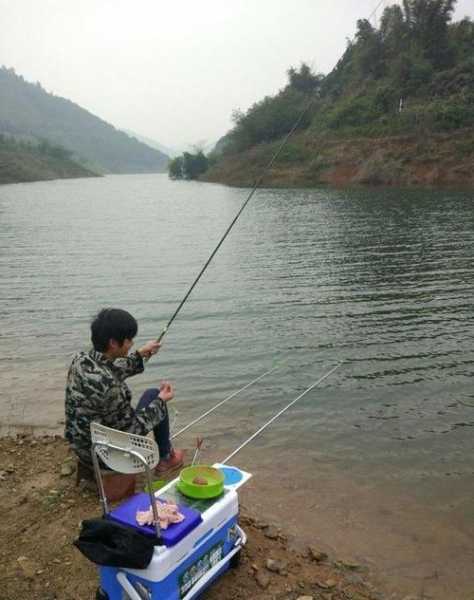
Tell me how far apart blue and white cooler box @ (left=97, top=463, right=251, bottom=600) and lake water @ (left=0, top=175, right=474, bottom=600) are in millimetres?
1402

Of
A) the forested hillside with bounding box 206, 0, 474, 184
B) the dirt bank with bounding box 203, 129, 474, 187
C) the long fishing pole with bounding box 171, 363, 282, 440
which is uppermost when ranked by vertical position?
the forested hillside with bounding box 206, 0, 474, 184

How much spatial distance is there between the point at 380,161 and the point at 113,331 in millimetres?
55118

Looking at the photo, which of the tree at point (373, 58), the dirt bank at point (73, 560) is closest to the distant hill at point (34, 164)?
the tree at point (373, 58)

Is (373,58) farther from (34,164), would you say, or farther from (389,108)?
(34,164)

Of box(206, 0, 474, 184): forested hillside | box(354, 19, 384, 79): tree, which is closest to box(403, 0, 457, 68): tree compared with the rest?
box(206, 0, 474, 184): forested hillside

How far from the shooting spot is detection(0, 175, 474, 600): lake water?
5.25 metres

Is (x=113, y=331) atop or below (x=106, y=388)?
atop

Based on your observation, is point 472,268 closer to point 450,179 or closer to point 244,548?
point 244,548

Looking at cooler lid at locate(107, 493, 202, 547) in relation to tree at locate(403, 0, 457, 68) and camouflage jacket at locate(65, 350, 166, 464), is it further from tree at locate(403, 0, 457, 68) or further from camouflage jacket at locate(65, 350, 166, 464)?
tree at locate(403, 0, 457, 68)

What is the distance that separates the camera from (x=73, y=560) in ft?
13.4

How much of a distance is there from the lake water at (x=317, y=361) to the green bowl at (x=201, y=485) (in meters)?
1.46

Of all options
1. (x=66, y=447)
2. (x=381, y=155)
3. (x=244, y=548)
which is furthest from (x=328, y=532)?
(x=381, y=155)

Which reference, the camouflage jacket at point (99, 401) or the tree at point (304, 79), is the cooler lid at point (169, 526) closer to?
the camouflage jacket at point (99, 401)

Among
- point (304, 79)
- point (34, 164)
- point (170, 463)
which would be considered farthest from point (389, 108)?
point (34, 164)
